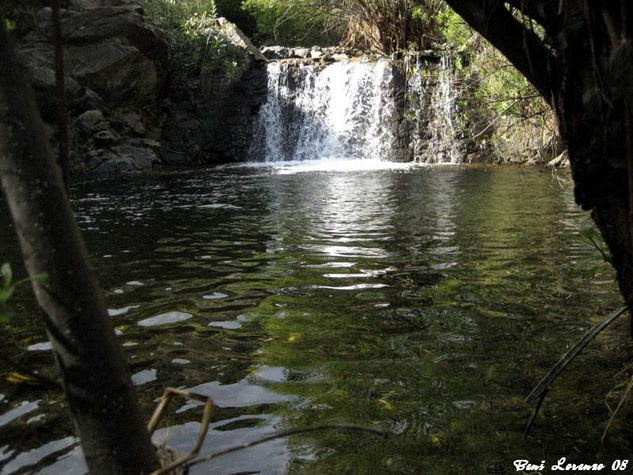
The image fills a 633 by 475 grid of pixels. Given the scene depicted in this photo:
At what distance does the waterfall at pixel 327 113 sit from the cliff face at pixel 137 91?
77cm

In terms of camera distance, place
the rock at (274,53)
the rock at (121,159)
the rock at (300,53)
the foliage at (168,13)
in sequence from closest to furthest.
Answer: the rock at (121,159) < the foliage at (168,13) < the rock at (300,53) < the rock at (274,53)

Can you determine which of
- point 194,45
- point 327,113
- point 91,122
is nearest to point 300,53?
point 194,45

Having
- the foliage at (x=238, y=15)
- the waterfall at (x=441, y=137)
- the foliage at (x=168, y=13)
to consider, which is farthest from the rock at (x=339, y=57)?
the foliage at (x=238, y=15)

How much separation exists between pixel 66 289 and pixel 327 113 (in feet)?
69.0

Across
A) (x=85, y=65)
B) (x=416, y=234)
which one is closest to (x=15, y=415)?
(x=416, y=234)

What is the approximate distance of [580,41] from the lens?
199 centimetres

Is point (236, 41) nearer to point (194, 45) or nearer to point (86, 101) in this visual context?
point (194, 45)

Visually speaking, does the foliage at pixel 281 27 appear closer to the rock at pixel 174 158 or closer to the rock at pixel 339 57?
the rock at pixel 339 57

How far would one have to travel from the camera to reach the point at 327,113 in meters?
21.8

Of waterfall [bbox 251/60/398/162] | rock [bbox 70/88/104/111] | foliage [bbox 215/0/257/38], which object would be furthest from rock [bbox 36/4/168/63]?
foliage [bbox 215/0/257/38]

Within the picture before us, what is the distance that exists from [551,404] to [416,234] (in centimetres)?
525

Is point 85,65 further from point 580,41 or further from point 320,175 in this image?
point 580,41

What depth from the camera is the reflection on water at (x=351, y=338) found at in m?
2.82

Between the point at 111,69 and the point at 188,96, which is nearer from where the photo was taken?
the point at 111,69
